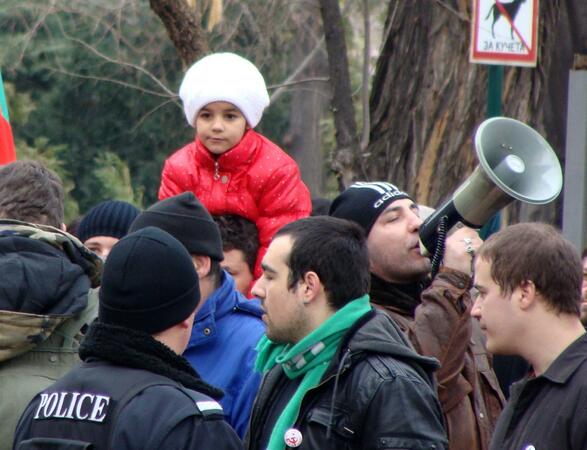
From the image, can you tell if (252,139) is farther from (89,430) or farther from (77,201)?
(77,201)

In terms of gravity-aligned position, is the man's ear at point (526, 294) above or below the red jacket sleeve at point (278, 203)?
above

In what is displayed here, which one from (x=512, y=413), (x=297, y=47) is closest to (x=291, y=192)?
(x=512, y=413)

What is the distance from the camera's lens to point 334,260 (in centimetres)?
397

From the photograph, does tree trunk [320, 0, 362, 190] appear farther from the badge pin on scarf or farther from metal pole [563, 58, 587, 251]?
the badge pin on scarf

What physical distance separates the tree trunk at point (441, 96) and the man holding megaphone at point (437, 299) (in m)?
2.96

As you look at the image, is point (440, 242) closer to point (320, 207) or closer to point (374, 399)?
point (374, 399)

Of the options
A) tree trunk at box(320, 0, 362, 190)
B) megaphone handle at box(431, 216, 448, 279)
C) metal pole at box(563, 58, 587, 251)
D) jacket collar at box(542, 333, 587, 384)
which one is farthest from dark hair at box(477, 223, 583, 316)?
tree trunk at box(320, 0, 362, 190)

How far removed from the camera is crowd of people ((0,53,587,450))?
328 centimetres

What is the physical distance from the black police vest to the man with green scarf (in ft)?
2.09

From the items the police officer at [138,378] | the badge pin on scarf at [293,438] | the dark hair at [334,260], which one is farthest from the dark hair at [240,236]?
the police officer at [138,378]

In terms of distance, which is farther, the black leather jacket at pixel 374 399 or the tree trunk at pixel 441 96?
the tree trunk at pixel 441 96

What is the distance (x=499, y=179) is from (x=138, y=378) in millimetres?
2287

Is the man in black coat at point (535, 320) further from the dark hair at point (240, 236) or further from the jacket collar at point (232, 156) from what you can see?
the jacket collar at point (232, 156)

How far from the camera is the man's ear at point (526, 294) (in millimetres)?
3805
